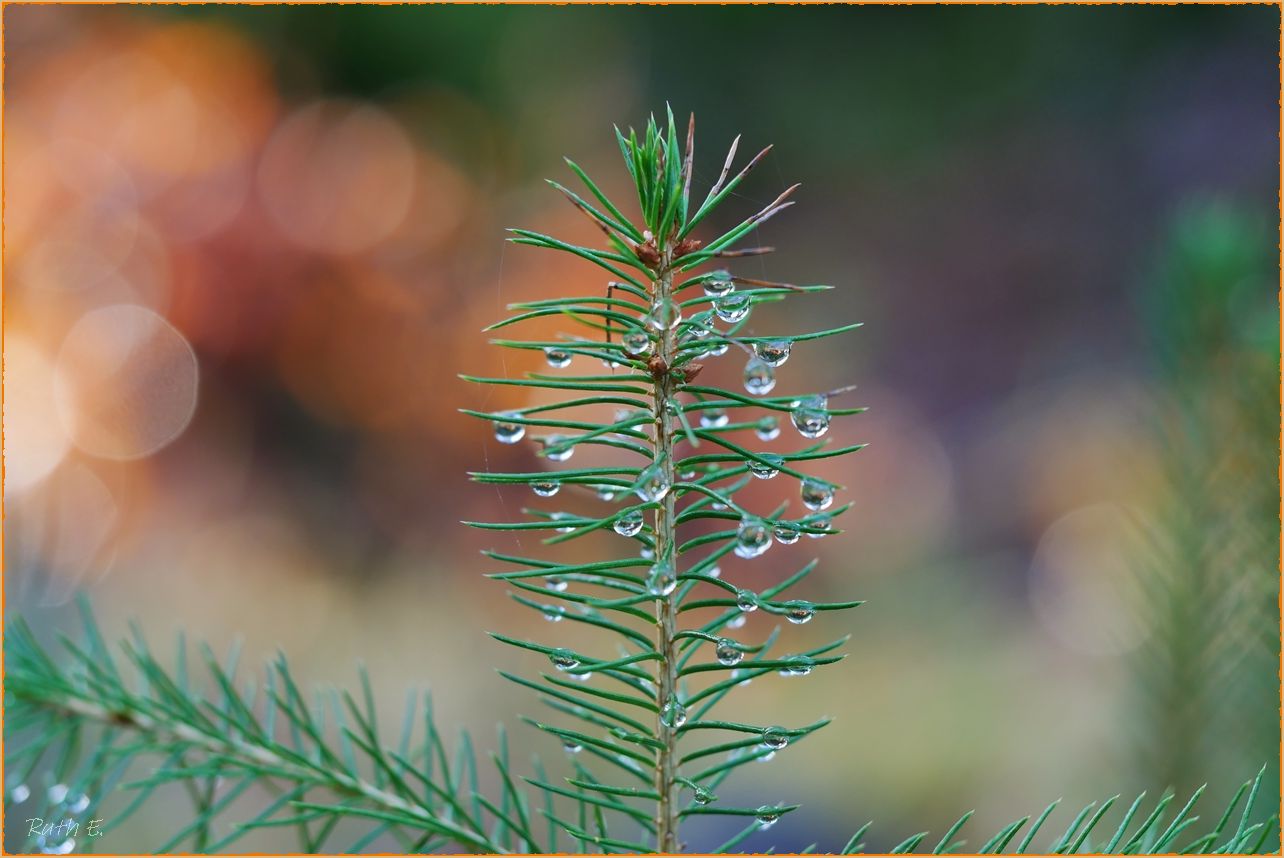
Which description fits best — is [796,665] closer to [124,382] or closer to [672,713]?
[672,713]

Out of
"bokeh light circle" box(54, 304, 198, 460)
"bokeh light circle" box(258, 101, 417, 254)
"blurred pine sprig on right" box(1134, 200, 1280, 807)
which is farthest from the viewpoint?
"bokeh light circle" box(258, 101, 417, 254)

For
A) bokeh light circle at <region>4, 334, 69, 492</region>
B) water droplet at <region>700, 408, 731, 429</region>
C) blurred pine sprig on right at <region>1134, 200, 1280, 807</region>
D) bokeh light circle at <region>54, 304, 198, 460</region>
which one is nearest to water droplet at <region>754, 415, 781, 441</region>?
water droplet at <region>700, 408, 731, 429</region>

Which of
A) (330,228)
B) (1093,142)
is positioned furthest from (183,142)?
(1093,142)

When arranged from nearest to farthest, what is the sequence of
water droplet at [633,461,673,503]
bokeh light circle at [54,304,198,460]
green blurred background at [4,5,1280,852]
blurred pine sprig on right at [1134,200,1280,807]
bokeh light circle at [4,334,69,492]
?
1. water droplet at [633,461,673,503]
2. blurred pine sprig on right at [1134,200,1280,807]
3. green blurred background at [4,5,1280,852]
4. bokeh light circle at [4,334,69,492]
5. bokeh light circle at [54,304,198,460]

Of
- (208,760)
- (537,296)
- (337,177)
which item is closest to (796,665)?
(208,760)

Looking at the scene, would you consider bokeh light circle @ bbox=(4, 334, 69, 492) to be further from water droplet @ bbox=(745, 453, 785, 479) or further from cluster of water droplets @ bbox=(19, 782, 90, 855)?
water droplet @ bbox=(745, 453, 785, 479)

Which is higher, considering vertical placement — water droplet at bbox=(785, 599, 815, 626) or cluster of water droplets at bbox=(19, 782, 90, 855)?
water droplet at bbox=(785, 599, 815, 626)

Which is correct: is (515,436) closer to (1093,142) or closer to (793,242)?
(793,242)
